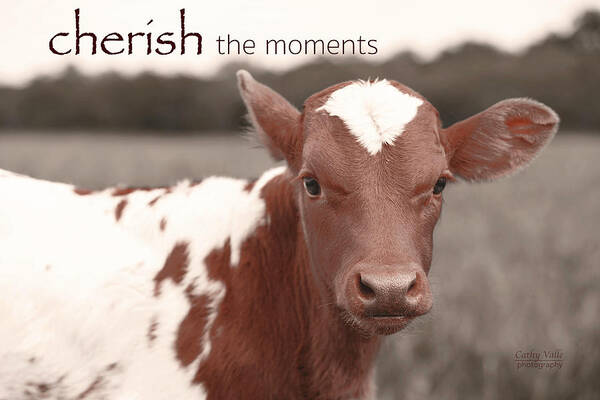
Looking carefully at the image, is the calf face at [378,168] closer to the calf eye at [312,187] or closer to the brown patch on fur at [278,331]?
the calf eye at [312,187]

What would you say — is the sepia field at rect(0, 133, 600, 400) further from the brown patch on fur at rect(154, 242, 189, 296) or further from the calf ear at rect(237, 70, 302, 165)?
the brown patch on fur at rect(154, 242, 189, 296)

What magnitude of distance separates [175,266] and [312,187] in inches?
36.1

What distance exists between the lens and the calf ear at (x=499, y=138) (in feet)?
10.9

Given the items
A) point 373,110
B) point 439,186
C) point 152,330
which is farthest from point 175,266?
point 439,186

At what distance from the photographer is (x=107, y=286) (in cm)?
338

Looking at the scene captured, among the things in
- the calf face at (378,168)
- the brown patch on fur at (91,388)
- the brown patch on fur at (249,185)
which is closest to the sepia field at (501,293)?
the brown patch on fur at (249,185)

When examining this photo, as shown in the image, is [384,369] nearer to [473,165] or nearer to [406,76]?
[473,165]

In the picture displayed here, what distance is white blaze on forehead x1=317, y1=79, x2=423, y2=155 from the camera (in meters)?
3.03

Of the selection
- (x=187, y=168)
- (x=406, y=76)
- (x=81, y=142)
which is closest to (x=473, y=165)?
(x=187, y=168)

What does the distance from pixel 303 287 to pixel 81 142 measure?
26108mm

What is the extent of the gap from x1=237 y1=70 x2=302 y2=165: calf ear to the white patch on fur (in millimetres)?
373

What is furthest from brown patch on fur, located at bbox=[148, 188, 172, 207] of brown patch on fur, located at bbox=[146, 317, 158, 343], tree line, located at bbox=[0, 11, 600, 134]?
tree line, located at bbox=[0, 11, 600, 134]

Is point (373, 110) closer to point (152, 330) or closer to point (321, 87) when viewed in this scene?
point (152, 330)

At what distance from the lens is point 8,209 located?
3711mm
